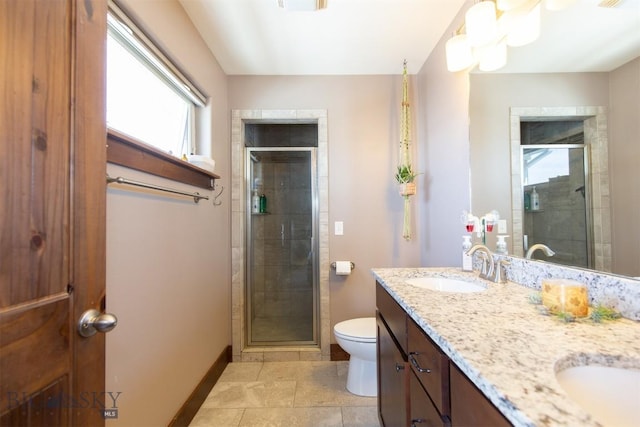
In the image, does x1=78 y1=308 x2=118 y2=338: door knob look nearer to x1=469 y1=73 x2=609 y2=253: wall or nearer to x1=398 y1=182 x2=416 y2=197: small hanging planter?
x1=469 y1=73 x2=609 y2=253: wall

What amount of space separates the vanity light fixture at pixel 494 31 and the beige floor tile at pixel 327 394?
6.95 ft

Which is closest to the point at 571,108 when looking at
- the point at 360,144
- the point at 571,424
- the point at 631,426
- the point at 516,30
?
the point at 516,30

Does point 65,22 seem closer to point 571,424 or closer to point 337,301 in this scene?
point 571,424

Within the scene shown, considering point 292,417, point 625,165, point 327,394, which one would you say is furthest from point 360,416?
point 625,165

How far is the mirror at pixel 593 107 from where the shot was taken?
84 centimetres

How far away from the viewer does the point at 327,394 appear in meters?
1.82

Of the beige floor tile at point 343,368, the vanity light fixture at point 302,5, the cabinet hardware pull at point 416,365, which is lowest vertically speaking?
the beige floor tile at point 343,368

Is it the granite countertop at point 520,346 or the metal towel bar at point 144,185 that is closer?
the granite countertop at point 520,346

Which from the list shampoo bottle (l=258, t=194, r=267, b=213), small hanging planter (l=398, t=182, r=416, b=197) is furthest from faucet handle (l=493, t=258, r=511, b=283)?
shampoo bottle (l=258, t=194, r=267, b=213)

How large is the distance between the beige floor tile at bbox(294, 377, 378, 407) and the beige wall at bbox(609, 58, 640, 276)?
1.55 meters

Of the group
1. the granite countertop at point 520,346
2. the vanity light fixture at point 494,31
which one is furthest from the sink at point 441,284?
the vanity light fixture at point 494,31

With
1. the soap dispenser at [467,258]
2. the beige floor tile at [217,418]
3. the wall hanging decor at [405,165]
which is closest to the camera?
the soap dispenser at [467,258]

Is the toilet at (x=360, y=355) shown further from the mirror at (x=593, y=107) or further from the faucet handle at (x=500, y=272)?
the mirror at (x=593, y=107)

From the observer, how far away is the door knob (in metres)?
0.61
